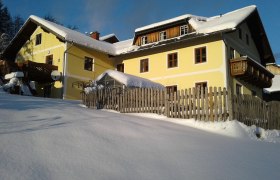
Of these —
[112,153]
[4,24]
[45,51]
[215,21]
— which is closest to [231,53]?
[215,21]

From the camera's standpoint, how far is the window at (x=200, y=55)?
74.3ft

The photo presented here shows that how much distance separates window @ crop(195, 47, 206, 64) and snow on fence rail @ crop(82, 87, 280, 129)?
27.0 ft

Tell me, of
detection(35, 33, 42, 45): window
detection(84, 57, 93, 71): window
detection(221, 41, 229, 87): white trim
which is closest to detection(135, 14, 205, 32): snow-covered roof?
detection(221, 41, 229, 87): white trim

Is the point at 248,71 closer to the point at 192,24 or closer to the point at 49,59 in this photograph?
the point at 192,24

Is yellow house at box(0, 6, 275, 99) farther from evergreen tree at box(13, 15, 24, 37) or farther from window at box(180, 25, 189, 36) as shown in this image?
evergreen tree at box(13, 15, 24, 37)

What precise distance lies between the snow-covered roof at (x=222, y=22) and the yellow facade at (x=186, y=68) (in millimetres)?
1098

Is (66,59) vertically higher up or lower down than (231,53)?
lower down

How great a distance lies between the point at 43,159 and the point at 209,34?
18.6m

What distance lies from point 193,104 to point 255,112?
3.55 m

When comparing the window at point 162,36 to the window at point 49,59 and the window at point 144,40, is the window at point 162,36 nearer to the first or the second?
the window at point 144,40

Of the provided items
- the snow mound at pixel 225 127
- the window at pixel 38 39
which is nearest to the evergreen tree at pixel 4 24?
the window at pixel 38 39

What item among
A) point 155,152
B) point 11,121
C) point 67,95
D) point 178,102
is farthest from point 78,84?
point 155,152

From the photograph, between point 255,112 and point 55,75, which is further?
point 55,75

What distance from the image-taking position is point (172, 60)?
80.5 feet
